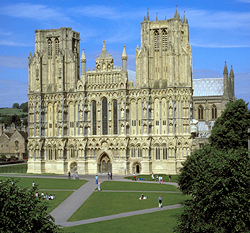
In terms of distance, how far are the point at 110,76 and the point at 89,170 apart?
751 inches

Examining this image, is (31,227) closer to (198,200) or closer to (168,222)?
(198,200)

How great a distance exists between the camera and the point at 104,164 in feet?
307

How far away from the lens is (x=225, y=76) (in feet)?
384

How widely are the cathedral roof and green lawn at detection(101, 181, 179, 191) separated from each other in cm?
4929

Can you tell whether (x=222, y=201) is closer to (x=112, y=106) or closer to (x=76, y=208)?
(x=76, y=208)

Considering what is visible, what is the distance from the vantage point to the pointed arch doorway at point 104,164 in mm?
93188

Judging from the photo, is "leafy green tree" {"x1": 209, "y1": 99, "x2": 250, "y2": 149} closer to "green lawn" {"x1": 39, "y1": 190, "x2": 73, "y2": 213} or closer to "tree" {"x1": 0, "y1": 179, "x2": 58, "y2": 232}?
"green lawn" {"x1": 39, "y1": 190, "x2": 73, "y2": 213}

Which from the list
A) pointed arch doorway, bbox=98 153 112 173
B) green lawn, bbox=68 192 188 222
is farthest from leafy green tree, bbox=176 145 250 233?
pointed arch doorway, bbox=98 153 112 173

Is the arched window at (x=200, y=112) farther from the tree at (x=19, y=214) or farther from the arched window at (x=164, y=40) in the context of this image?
the tree at (x=19, y=214)

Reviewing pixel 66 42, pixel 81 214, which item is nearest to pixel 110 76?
pixel 66 42

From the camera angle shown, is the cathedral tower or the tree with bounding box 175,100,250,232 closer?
the tree with bounding box 175,100,250,232

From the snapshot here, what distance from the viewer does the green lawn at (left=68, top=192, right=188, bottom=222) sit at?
50.8m

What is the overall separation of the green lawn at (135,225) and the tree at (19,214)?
1024cm

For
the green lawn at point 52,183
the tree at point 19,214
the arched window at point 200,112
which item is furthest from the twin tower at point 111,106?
the tree at point 19,214
